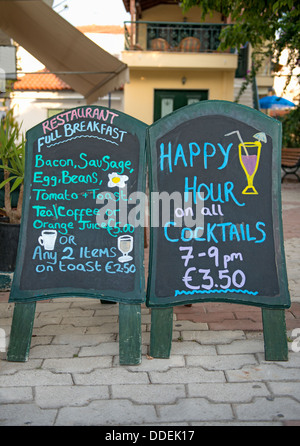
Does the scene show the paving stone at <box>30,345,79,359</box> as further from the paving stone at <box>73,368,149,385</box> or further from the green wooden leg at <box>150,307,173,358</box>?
the green wooden leg at <box>150,307,173,358</box>

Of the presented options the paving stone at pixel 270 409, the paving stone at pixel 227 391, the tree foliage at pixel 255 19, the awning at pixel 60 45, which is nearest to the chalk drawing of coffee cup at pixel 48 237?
the paving stone at pixel 227 391

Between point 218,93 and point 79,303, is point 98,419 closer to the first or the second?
point 79,303

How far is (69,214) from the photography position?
327 centimetres

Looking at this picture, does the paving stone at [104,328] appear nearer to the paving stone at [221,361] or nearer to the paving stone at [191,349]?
the paving stone at [191,349]

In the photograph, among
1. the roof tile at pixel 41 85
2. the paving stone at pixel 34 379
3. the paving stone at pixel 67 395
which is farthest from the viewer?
the roof tile at pixel 41 85

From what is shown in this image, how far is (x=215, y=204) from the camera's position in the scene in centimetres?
321

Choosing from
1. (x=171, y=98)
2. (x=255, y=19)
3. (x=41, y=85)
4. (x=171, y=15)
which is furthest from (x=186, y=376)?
(x=41, y=85)

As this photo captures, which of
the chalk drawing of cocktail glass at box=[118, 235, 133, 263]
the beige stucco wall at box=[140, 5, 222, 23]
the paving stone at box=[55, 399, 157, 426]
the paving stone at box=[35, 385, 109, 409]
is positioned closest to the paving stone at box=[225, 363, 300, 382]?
the paving stone at box=[55, 399, 157, 426]

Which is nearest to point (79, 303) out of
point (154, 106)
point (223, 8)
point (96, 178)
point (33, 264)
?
point (33, 264)

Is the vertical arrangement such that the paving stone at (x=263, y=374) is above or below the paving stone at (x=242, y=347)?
below

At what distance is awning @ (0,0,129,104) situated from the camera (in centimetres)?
859

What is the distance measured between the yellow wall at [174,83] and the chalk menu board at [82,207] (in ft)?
46.2

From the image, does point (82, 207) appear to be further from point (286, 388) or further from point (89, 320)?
point (286, 388)

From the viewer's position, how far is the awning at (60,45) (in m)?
8.59
